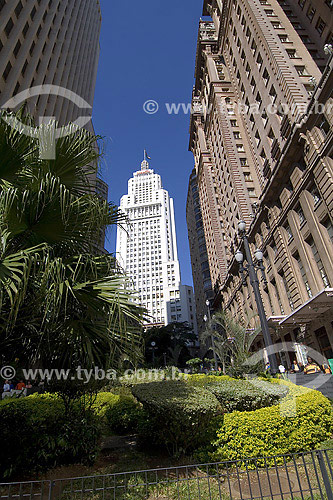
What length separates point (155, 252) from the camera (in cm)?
12600

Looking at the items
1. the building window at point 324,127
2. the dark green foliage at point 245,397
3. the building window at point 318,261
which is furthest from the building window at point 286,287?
the dark green foliage at point 245,397

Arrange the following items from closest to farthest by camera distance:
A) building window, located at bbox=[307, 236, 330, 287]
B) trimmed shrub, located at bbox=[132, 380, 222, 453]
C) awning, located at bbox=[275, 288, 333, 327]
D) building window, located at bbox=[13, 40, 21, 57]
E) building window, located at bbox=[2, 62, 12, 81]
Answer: trimmed shrub, located at bbox=[132, 380, 222, 453], awning, located at bbox=[275, 288, 333, 327], building window, located at bbox=[307, 236, 330, 287], building window, located at bbox=[2, 62, 12, 81], building window, located at bbox=[13, 40, 21, 57]

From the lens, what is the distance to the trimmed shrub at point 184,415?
19.6ft

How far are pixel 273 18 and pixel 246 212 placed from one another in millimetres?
22332

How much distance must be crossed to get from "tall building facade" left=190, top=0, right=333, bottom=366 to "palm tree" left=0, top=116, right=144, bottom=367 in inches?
612

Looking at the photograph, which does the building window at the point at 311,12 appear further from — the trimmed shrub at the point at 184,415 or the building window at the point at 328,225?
the trimmed shrub at the point at 184,415

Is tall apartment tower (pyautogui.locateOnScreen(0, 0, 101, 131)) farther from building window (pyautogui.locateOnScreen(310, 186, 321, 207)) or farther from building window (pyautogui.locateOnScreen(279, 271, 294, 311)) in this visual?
building window (pyautogui.locateOnScreen(279, 271, 294, 311))

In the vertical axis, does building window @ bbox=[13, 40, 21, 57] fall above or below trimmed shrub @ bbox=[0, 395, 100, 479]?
above

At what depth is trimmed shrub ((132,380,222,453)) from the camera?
19.6 ft

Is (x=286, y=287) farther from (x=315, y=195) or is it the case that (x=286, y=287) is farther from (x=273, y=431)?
(x=273, y=431)

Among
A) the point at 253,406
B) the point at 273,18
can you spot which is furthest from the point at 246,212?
the point at 253,406

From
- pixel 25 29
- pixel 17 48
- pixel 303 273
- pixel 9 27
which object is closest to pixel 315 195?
pixel 303 273

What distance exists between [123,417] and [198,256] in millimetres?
78980

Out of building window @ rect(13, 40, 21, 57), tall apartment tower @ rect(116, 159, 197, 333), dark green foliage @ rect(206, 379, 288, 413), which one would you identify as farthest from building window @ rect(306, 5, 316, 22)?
tall apartment tower @ rect(116, 159, 197, 333)
